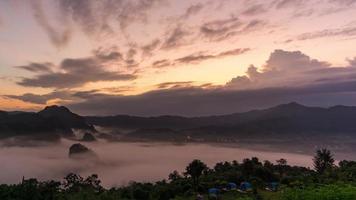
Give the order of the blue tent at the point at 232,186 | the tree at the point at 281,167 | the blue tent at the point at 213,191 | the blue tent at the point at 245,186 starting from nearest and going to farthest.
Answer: the blue tent at the point at 213,191, the blue tent at the point at 245,186, the blue tent at the point at 232,186, the tree at the point at 281,167

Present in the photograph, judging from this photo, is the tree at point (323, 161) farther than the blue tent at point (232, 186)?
Yes

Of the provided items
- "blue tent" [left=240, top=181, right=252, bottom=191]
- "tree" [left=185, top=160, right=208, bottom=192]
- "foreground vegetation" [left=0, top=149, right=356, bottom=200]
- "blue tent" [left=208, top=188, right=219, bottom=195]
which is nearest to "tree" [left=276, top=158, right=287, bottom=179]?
"foreground vegetation" [left=0, top=149, right=356, bottom=200]

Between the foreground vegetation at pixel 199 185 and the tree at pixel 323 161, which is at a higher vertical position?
the tree at pixel 323 161

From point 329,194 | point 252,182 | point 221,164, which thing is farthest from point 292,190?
point 221,164

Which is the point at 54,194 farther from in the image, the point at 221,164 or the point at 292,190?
the point at 292,190

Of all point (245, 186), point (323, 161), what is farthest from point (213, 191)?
point (323, 161)

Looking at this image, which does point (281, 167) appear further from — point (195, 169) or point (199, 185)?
point (195, 169)

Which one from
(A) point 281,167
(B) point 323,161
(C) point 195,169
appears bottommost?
(A) point 281,167

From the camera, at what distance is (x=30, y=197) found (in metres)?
51.3

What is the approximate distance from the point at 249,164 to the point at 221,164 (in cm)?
1326

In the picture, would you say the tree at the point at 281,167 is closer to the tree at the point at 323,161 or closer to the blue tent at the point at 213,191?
the tree at the point at 323,161

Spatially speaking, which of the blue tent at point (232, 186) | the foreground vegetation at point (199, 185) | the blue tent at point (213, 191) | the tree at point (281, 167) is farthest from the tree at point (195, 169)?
the tree at point (281, 167)

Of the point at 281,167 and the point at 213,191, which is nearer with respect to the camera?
the point at 213,191

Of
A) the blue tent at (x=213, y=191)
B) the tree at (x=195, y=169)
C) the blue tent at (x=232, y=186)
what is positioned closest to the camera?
the blue tent at (x=213, y=191)
